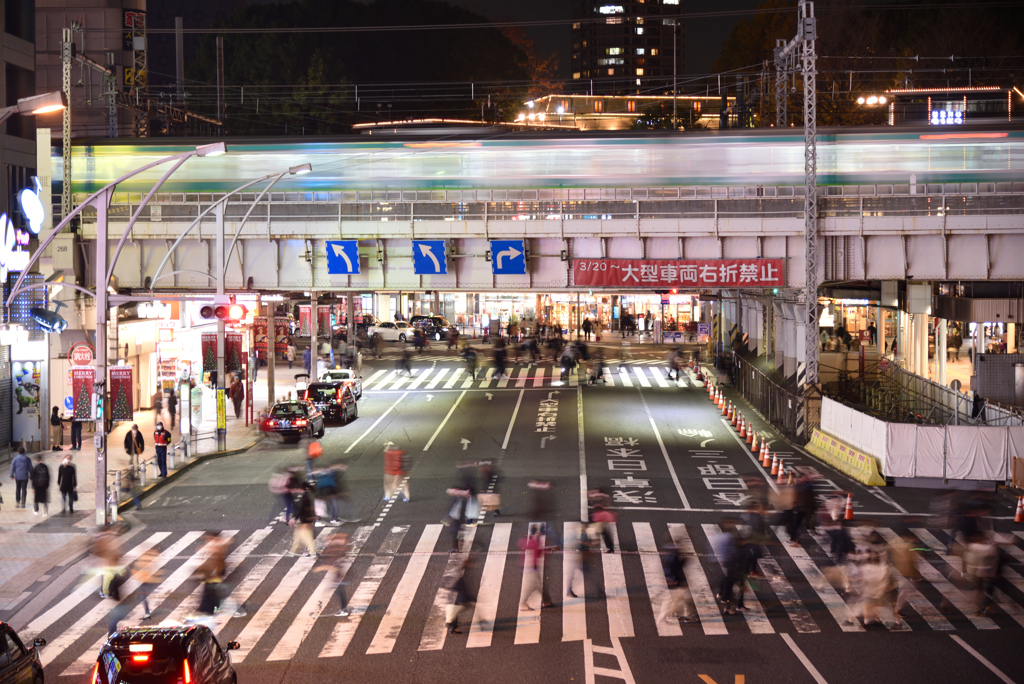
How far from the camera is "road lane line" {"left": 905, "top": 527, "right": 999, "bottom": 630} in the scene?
16.1 metres

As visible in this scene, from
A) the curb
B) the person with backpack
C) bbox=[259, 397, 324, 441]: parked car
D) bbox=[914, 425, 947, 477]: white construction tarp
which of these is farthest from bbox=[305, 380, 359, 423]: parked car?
bbox=[914, 425, 947, 477]: white construction tarp

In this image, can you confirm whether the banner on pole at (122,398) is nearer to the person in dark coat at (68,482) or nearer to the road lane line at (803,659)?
the person in dark coat at (68,482)

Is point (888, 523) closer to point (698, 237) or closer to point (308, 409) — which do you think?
point (698, 237)

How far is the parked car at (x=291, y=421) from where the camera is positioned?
3375 centimetres

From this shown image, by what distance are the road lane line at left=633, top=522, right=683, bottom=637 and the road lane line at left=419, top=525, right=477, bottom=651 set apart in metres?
3.23

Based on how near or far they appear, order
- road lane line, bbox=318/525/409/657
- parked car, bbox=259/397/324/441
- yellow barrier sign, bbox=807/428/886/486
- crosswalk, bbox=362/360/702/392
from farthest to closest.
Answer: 1. crosswalk, bbox=362/360/702/392
2. parked car, bbox=259/397/324/441
3. yellow barrier sign, bbox=807/428/886/486
4. road lane line, bbox=318/525/409/657

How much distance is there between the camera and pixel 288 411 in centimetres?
3397

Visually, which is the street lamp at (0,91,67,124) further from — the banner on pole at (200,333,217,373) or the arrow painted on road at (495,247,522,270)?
the banner on pole at (200,333,217,373)

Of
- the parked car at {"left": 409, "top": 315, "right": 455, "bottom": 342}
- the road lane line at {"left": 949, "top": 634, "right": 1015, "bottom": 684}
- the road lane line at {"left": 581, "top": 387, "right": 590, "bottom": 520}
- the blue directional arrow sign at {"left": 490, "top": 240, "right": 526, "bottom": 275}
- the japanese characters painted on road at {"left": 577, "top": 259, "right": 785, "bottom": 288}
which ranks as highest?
the blue directional arrow sign at {"left": 490, "top": 240, "right": 526, "bottom": 275}

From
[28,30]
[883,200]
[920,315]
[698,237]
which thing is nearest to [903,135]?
[883,200]

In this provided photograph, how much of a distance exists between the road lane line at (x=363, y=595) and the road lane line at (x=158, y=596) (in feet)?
7.97

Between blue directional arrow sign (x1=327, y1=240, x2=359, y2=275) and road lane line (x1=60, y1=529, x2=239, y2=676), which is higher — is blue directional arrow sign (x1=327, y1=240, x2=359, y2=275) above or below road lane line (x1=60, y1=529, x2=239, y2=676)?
above

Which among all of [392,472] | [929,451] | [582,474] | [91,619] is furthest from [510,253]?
[91,619]

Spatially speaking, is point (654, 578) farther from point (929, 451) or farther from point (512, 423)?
point (512, 423)
